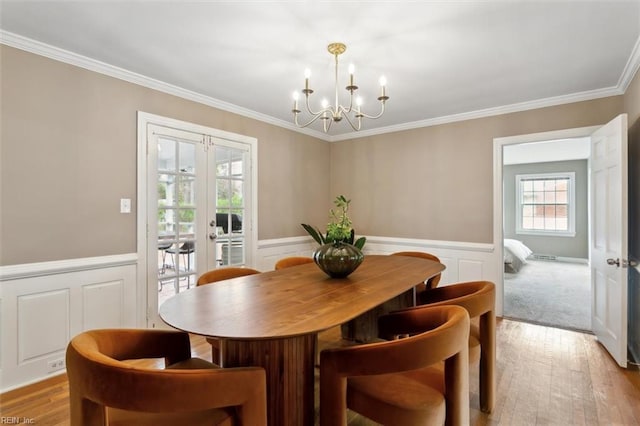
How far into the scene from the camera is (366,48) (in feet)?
7.66

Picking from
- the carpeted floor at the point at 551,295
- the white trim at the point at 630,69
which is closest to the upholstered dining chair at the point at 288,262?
the carpeted floor at the point at 551,295

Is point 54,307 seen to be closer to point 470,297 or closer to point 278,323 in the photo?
point 278,323

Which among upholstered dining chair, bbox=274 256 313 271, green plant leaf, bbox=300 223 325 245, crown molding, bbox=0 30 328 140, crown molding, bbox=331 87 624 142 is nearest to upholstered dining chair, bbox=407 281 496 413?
green plant leaf, bbox=300 223 325 245

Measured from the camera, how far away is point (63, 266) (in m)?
2.44

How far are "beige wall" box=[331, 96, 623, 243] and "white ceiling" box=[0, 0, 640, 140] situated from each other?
0.28m

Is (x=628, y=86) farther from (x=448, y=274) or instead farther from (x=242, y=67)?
(x=242, y=67)

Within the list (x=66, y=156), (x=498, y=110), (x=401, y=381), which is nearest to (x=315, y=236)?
(x=401, y=381)

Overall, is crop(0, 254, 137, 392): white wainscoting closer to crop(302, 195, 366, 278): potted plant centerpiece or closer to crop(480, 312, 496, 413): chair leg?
crop(302, 195, 366, 278): potted plant centerpiece

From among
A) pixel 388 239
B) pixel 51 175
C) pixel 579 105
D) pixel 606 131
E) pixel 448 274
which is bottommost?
pixel 448 274

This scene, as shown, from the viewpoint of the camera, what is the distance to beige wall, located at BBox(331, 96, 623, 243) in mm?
3520

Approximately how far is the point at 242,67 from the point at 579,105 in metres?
3.41

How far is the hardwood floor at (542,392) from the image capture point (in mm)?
1923

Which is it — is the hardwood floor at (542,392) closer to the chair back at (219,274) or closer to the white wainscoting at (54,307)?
the white wainscoting at (54,307)

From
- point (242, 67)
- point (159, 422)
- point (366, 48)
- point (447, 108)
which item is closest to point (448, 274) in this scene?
point (447, 108)
